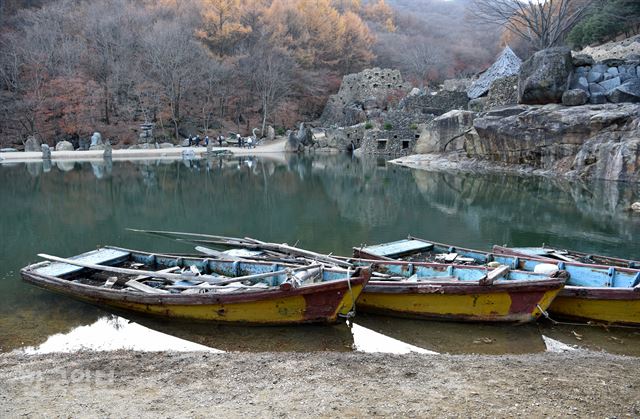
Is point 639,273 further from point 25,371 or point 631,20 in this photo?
point 631,20

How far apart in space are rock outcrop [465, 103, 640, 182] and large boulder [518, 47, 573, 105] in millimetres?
857

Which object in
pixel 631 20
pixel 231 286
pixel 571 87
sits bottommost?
pixel 231 286

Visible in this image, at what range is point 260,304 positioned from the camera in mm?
6859

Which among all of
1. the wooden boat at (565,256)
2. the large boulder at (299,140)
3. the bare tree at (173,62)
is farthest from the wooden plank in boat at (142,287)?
the bare tree at (173,62)

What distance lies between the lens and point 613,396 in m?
4.85

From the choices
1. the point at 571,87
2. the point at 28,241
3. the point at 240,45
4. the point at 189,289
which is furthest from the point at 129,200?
the point at 240,45

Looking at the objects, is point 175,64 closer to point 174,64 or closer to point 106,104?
point 174,64

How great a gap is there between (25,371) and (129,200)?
14655 mm

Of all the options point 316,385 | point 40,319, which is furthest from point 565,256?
point 40,319

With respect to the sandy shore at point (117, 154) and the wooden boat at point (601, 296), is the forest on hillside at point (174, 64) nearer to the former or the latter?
the sandy shore at point (117, 154)

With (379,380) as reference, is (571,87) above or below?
above

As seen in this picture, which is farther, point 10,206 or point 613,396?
point 10,206

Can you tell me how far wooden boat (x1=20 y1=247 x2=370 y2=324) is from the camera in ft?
22.1

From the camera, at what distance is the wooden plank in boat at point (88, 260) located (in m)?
8.76
